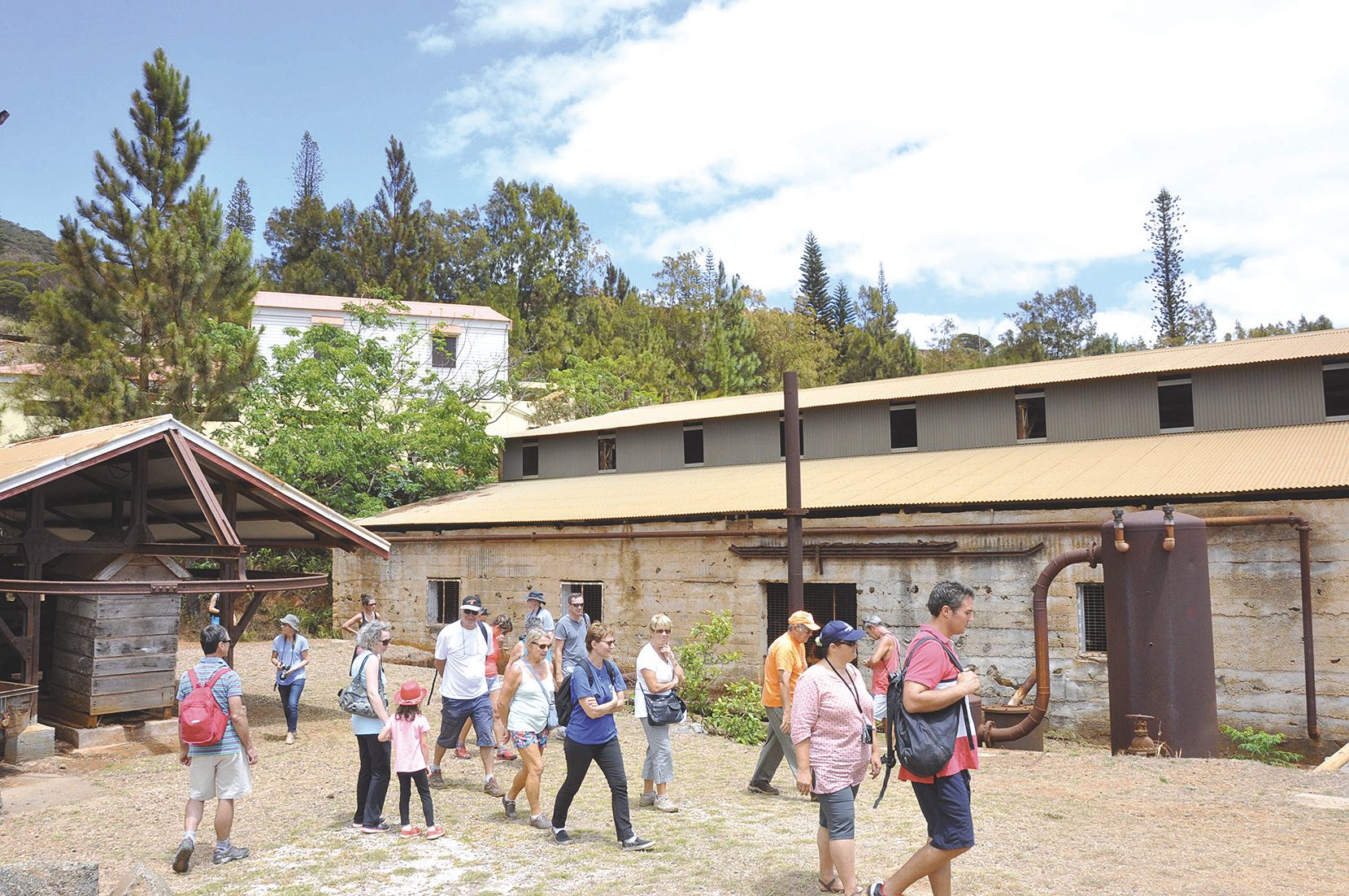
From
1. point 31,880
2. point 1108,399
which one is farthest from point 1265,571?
point 31,880

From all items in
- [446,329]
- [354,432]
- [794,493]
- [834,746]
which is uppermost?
[446,329]

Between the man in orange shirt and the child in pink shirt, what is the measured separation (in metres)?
2.98

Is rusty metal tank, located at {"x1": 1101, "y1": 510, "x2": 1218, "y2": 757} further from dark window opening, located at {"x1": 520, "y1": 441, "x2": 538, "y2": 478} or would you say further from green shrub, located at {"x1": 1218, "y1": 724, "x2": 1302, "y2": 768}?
dark window opening, located at {"x1": 520, "y1": 441, "x2": 538, "y2": 478}

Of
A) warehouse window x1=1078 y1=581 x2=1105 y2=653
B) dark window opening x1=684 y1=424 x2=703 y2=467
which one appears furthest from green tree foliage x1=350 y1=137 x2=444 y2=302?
warehouse window x1=1078 y1=581 x2=1105 y2=653

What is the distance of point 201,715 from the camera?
7.38 meters

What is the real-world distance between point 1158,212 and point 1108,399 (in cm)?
4913

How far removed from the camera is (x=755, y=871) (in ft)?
23.8

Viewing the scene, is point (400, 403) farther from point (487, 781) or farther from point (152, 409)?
point (487, 781)

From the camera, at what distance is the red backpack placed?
7.38 m

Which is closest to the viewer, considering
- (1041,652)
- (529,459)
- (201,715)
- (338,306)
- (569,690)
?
(201,715)

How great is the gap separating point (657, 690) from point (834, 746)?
10.0 feet

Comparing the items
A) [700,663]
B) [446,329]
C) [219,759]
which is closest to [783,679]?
[219,759]

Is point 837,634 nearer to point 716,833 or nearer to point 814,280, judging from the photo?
point 716,833

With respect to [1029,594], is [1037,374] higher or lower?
higher
